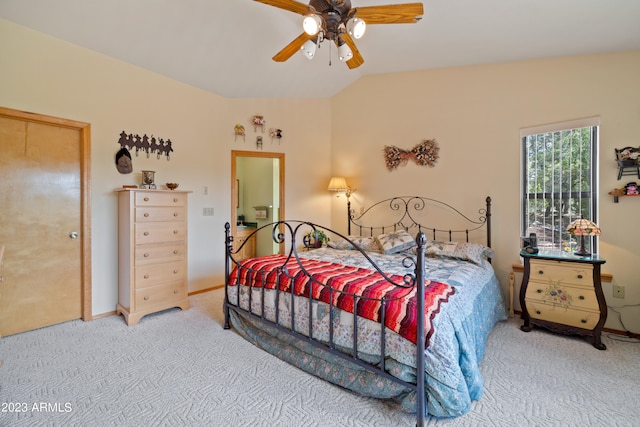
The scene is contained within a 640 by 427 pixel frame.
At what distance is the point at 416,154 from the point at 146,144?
135 inches

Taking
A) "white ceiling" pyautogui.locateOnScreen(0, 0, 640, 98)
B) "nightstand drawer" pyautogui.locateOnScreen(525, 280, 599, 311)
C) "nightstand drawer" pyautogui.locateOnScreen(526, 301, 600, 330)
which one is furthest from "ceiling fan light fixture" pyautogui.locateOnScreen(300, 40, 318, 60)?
"nightstand drawer" pyautogui.locateOnScreen(526, 301, 600, 330)

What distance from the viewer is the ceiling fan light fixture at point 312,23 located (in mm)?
1910

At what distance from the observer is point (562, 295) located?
8.66 ft

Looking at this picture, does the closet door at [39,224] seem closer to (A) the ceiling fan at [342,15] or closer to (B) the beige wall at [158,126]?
(B) the beige wall at [158,126]

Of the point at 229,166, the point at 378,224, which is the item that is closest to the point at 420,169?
the point at 378,224

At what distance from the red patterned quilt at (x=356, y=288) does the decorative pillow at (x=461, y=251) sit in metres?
1.10

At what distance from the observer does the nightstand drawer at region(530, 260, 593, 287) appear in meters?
2.53

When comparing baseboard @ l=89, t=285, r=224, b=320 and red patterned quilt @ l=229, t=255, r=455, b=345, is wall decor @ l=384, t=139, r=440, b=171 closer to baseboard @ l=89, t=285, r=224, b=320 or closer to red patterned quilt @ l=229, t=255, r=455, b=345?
red patterned quilt @ l=229, t=255, r=455, b=345

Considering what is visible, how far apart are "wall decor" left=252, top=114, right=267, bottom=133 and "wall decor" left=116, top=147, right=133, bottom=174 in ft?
5.73

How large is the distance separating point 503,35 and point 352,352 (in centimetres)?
316

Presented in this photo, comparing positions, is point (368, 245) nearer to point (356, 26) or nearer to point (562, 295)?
point (562, 295)

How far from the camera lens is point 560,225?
3.05 meters

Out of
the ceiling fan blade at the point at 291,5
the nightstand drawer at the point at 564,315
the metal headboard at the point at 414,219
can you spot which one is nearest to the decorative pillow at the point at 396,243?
the metal headboard at the point at 414,219

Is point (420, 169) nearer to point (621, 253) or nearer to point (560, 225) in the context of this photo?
point (560, 225)
